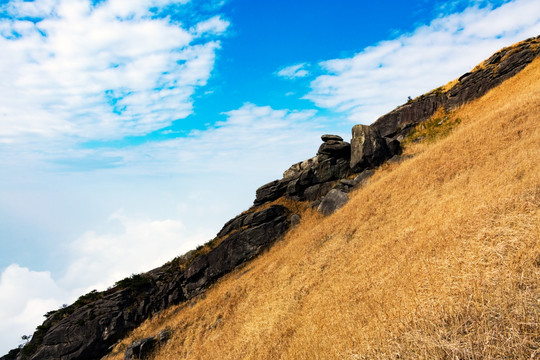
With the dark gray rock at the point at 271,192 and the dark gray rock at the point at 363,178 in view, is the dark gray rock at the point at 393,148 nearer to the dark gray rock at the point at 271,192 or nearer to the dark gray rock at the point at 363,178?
the dark gray rock at the point at 363,178

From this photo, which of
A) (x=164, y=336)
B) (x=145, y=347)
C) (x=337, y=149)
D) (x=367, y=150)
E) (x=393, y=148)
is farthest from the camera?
(x=337, y=149)

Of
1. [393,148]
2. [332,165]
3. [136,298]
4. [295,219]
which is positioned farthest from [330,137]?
[136,298]

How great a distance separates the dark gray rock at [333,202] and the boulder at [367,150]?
5316 millimetres

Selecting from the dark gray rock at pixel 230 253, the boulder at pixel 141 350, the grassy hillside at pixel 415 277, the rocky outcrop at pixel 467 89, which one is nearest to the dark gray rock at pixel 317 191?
the dark gray rock at pixel 230 253

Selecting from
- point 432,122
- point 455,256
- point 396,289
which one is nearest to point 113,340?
point 396,289

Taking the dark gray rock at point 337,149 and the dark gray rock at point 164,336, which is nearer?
the dark gray rock at point 164,336

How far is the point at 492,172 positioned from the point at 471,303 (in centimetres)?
851

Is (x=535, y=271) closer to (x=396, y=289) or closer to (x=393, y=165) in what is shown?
(x=396, y=289)

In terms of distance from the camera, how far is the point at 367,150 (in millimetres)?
25156

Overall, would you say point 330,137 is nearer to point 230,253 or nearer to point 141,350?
point 230,253

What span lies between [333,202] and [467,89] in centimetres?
2307

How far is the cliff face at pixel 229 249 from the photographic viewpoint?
69.2ft

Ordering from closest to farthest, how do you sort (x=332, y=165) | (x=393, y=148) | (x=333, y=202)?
(x=333, y=202)
(x=393, y=148)
(x=332, y=165)

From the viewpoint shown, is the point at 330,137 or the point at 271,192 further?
the point at 330,137
